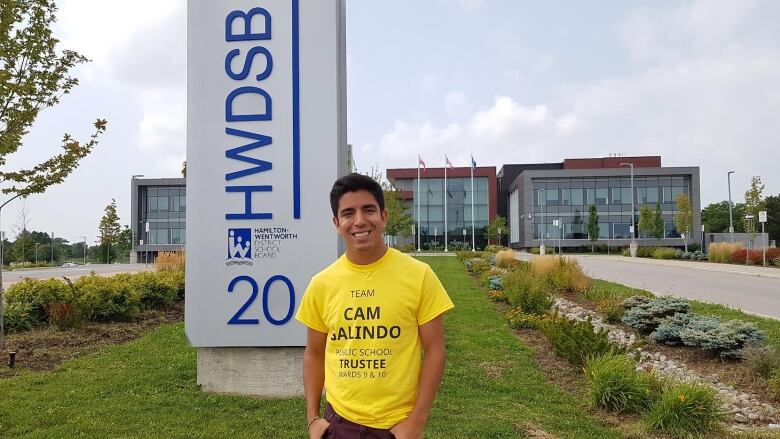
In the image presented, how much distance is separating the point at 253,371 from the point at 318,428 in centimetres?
411

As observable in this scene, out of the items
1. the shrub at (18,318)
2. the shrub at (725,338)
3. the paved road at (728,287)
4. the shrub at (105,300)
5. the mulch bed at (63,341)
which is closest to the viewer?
the shrub at (725,338)

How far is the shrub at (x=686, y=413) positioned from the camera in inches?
193

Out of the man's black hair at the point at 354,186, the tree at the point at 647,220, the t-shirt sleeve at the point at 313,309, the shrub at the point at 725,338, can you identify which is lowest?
the shrub at the point at 725,338

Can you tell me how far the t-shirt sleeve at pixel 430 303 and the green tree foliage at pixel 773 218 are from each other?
8667cm

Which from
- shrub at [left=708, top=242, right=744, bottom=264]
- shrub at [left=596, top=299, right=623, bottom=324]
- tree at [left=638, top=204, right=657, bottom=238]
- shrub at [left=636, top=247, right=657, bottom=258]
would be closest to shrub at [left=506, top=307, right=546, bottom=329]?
shrub at [left=596, top=299, right=623, bottom=324]

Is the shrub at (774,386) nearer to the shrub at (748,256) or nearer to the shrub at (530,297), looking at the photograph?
the shrub at (530,297)

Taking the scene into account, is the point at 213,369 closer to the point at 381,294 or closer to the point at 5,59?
the point at 381,294

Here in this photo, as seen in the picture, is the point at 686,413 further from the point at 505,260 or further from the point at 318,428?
the point at 505,260

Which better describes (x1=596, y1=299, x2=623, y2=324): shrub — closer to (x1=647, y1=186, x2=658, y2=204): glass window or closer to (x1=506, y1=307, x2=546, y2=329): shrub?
(x1=506, y1=307, x2=546, y2=329): shrub

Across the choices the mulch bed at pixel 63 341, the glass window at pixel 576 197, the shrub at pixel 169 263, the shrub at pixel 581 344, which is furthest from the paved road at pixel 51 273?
the glass window at pixel 576 197

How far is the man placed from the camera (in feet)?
7.38

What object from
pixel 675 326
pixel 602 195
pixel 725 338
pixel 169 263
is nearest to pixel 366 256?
pixel 725 338

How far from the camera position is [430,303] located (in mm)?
2301

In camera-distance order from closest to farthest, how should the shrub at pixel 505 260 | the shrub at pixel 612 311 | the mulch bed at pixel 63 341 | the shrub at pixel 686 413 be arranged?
the shrub at pixel 686 413 → the mulch bed at pixel 63 341 → the shrub at pixel 612 311 → the shrub at pixel 505 260
